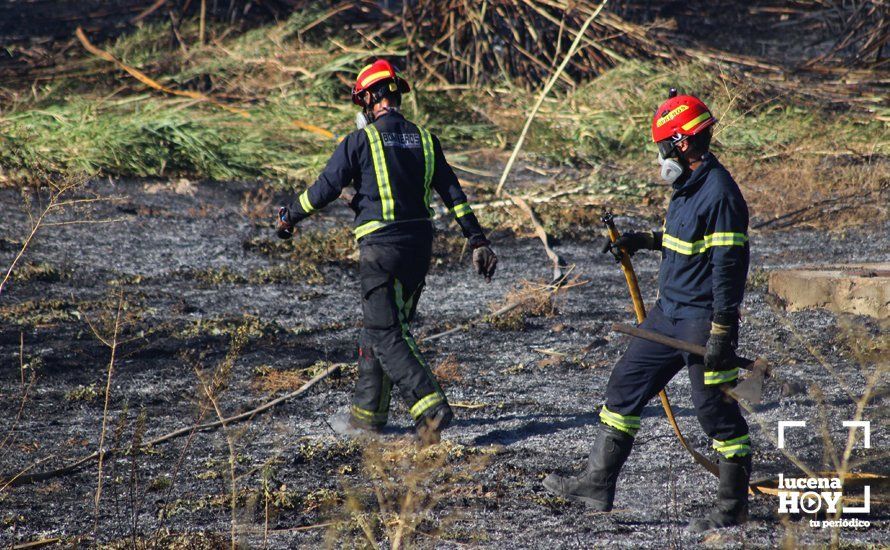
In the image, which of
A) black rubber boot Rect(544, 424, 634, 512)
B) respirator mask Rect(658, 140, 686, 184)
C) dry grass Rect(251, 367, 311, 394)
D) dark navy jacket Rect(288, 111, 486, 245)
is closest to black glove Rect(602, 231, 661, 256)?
respirator mask Rect(658, 140, 686, 184)

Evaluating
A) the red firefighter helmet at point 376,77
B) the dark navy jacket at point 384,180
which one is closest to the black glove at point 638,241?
the dark navy jacket at point 384,180

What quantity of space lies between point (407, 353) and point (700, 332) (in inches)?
61.9

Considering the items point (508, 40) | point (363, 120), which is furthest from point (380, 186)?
point (508, 40)

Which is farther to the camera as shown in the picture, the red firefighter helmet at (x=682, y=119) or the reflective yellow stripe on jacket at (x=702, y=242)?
the red firefighter helmet at (x=682, y=119)

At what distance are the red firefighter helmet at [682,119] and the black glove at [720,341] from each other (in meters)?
0.75

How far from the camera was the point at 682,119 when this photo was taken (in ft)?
13.1

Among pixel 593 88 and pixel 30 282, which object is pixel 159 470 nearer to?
pixel 30 282

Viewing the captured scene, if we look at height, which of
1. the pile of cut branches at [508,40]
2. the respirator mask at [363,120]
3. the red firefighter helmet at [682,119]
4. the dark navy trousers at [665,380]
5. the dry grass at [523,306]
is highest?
the pile of cut branches at [508,40]

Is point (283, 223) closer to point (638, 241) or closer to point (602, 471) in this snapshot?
point (638, 241)

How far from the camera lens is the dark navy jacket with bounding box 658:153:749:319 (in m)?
3.85

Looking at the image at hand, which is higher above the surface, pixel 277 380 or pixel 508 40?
pixel 508 40

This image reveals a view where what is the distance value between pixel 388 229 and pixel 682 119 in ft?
5.45

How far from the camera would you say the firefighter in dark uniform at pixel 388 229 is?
16.3ft

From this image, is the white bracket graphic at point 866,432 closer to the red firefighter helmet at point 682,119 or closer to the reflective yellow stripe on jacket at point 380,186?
the red firefighter helmet at point 682,119
